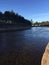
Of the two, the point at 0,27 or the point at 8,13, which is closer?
the point at 0,27

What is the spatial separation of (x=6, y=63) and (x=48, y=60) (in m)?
4.13

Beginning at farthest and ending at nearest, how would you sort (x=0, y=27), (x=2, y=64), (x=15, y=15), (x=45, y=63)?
(x=15, y=15) < (x=0, y=27) < (x=2, y=64) < (x=45, y=63)

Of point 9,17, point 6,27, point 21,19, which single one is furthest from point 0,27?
point 21,19

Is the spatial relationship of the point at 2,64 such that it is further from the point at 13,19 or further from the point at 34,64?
the point at 13,19

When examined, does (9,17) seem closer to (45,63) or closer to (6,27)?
(6,27)

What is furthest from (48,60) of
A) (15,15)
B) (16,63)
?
(15,15)

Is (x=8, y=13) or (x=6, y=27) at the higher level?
(x=8, y=13)

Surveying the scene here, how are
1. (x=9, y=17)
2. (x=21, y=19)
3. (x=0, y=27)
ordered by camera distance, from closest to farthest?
(x=0, y=27), (x=9, y=17), (x=21, y=19)

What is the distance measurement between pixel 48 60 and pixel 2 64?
4184 mm

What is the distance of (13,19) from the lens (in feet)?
525

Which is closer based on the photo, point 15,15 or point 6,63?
point 6,63

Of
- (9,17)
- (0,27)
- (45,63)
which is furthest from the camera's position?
(9,17)

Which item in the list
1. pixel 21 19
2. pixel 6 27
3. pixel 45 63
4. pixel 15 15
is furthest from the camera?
pixel 21 19

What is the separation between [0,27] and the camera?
102438 millimetres
